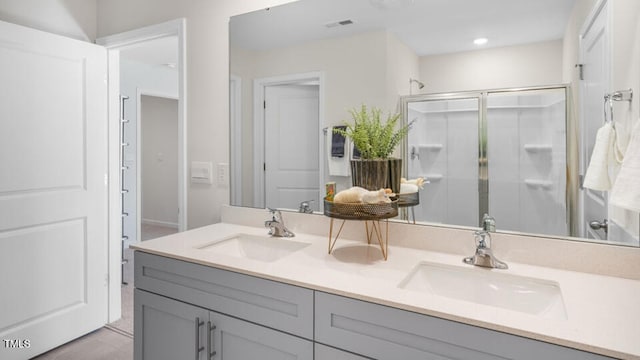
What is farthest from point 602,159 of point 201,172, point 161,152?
point 161,152

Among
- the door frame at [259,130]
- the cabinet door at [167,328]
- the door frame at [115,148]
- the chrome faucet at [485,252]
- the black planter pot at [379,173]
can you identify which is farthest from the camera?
the door frame at [115,148]

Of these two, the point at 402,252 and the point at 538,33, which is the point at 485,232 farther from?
the point at 538,33

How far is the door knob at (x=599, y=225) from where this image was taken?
120 cm

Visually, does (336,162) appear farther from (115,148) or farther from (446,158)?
(115,148)

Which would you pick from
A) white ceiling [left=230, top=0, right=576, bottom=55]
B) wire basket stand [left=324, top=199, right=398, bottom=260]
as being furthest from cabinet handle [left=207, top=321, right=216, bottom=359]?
white ceiling [left=230, top=0, right=576, bottom=55]

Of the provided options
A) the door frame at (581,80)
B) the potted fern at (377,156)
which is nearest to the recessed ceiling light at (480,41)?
the door frame at (581,80)

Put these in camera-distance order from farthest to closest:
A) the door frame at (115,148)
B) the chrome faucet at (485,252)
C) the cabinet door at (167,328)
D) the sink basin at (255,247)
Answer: the door frame at (115,148) < the sink basin at (255,247) < the cabinet door at (167,328) < the chrome faucet at (485,252)

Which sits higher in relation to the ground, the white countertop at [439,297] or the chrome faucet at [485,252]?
the chrome faucet at [485,252]

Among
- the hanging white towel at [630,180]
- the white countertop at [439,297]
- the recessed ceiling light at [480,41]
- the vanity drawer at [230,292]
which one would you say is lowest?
the vanity drawer at [230,292]

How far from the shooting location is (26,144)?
79.5 inches

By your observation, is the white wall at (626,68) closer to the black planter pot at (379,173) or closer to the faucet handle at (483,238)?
the faucet handle at (483,238)

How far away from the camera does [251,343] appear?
120 centimetres

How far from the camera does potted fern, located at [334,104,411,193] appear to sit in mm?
1434

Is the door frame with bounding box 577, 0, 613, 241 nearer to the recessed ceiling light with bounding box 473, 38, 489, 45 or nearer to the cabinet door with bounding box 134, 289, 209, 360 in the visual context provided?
the recessed ceiling light with bounding box 473, 38, 489, 45
